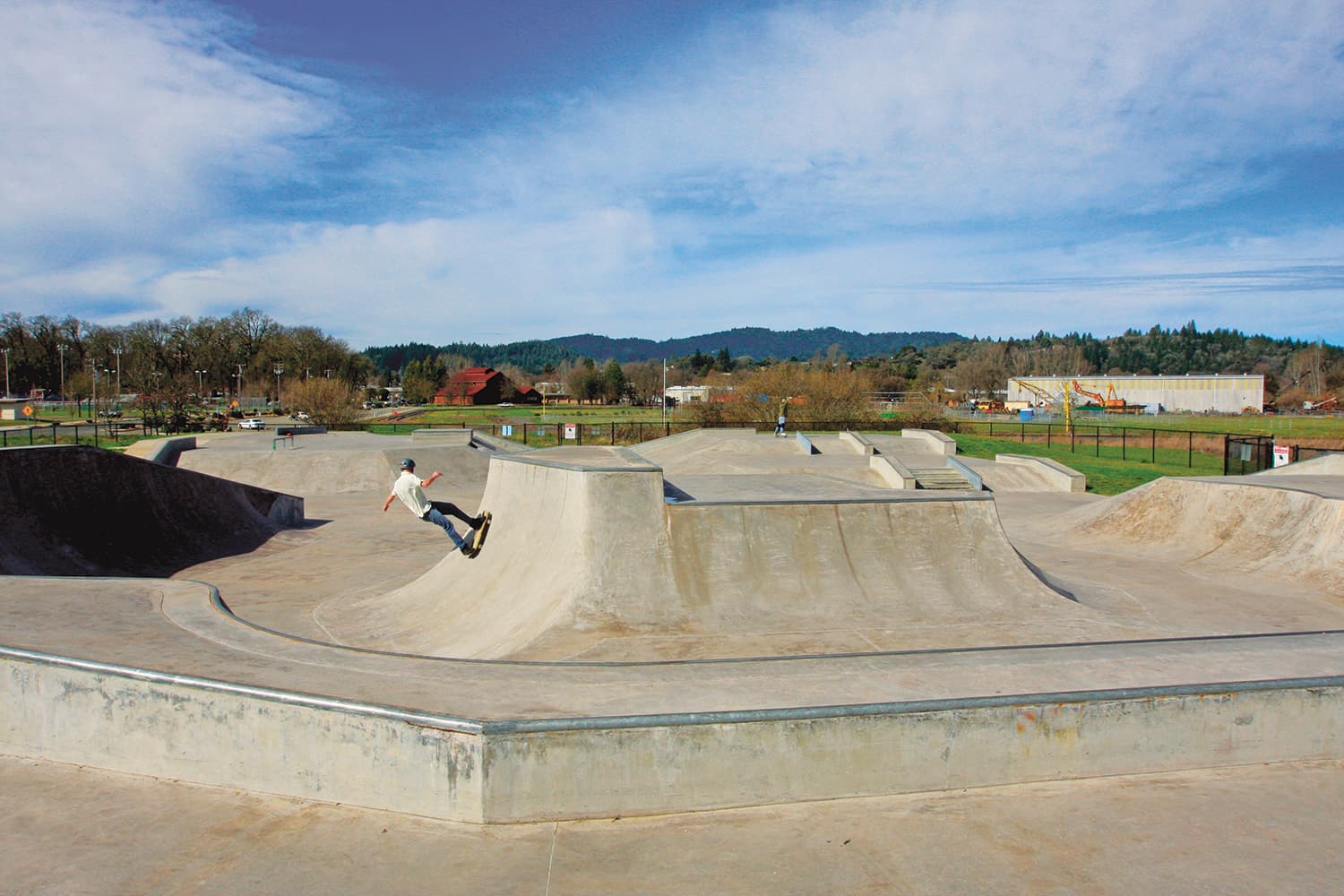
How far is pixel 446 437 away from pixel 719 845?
98.3 ft

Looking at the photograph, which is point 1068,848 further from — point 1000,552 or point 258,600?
point 258,600

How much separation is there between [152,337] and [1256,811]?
344 feet

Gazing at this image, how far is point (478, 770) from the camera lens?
4.04m

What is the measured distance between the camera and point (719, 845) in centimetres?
393

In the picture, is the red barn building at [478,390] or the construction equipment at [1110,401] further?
the red barn building at [478,390]

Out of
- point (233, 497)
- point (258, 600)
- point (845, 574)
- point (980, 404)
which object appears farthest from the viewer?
point (980, 404)

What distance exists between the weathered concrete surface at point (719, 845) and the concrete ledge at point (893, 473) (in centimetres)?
1758

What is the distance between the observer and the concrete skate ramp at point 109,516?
1224cm

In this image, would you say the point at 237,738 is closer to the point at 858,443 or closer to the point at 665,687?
the point at 665,687

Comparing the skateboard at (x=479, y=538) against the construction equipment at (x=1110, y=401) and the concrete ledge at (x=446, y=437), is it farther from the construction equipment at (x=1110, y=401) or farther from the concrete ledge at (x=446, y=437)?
the construction equipment at (x=1110, y=401)

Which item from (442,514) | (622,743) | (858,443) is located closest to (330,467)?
(442,514)

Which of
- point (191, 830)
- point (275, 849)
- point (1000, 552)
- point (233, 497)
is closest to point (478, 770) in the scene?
point (275, 849)

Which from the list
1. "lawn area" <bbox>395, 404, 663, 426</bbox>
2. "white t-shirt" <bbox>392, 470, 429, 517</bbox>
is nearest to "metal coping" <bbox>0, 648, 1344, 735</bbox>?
"white t-shirt" <bbox>392, 470, 429, 517</bbox>

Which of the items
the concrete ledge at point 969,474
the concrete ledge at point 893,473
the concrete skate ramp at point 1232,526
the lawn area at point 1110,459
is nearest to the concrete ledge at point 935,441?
the lawn area at point 1110,459
